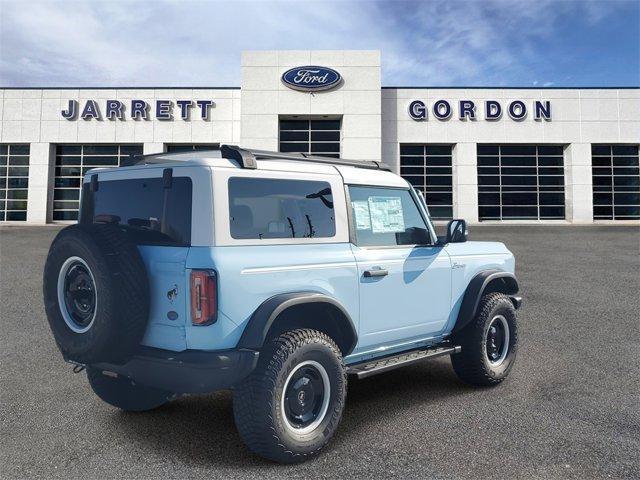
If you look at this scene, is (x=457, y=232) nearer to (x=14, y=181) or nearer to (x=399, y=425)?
(x=399, y=425)

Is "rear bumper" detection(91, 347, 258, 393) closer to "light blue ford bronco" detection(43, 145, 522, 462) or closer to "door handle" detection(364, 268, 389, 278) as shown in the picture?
"light blue ford bronco" detection(43, 145, 522, 462)

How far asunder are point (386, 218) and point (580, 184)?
89.4ft

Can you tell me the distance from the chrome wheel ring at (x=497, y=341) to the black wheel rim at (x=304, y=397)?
7.41 feet

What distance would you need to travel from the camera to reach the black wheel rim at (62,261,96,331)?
3.40 m

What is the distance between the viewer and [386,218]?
4465 millimetres

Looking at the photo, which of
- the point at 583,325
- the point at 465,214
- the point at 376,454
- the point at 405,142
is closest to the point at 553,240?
the point at 465,214

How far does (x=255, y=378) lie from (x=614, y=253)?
15.7m

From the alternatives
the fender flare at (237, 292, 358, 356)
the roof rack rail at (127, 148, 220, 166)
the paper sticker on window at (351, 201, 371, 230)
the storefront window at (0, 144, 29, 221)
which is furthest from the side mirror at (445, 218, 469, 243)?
the storefront window at (0, 144, 29, 221)

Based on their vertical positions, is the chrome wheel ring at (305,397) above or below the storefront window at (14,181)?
below

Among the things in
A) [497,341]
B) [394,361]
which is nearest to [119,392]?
[394,361]

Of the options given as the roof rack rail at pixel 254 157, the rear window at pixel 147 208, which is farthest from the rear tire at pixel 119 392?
the roof rack rail at pixel 254 157

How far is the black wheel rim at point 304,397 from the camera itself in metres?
3.44

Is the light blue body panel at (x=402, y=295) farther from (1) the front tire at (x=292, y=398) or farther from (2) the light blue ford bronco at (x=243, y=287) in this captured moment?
(1) the front tire at (x=292, y=398)

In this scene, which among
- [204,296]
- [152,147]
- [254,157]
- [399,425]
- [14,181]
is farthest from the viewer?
[14,181]
